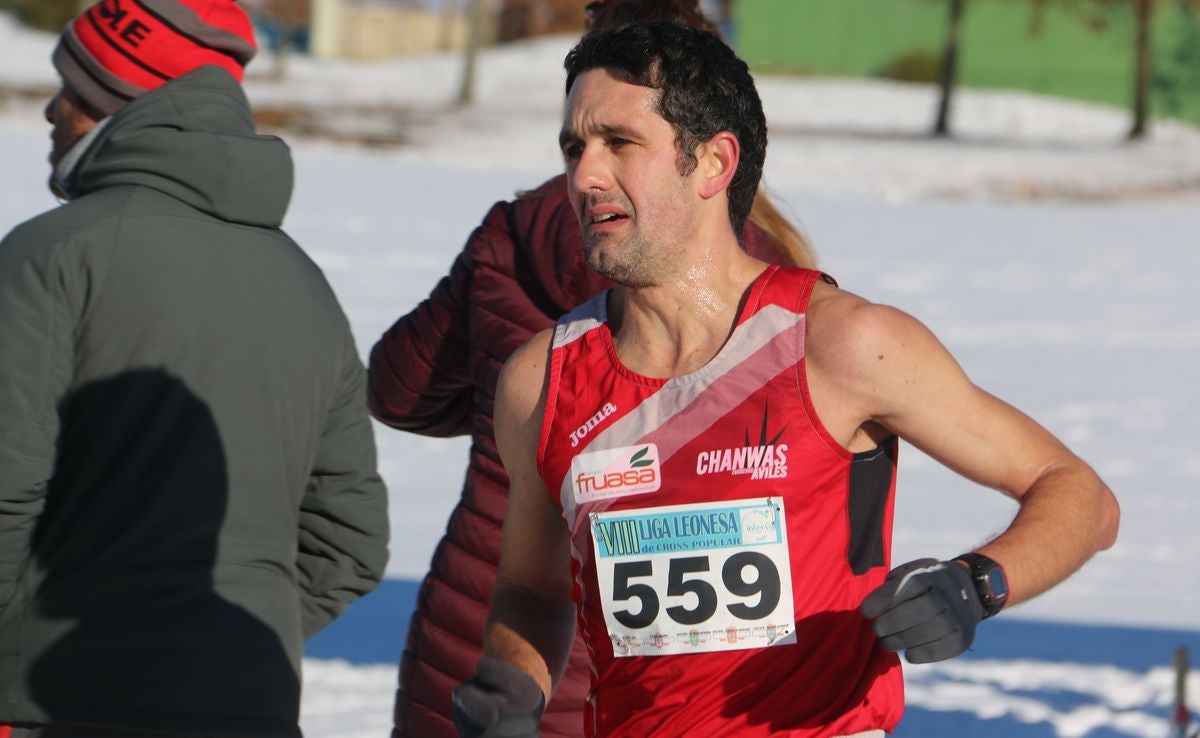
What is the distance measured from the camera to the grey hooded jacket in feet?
7.33

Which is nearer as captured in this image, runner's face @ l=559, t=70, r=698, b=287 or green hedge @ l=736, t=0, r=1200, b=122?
runner's face @ l=559, t=70, r=698, b=287

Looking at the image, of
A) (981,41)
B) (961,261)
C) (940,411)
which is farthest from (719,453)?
(981,41)

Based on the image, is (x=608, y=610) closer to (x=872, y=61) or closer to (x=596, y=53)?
(x=596, y=53)

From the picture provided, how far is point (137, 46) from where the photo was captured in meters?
2.55

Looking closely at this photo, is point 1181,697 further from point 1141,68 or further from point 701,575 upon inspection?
point 1141,68

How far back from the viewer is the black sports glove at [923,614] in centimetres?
195

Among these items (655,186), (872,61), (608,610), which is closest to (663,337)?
(655,186)

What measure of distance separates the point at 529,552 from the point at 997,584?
661mm

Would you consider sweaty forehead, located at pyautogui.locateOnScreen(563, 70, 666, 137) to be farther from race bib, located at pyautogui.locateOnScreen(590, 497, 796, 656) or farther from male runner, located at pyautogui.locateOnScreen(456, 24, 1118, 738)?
race bib, located at pyautogui.locateOnScreen(590, 497, 796, 656)

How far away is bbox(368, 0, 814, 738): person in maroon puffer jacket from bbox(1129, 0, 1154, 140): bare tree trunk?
29317 mm

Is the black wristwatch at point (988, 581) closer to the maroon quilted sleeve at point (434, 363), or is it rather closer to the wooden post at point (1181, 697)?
the maroon quilted sleeve at point (434, 363)

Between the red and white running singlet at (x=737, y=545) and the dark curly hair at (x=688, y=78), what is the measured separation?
0.22m

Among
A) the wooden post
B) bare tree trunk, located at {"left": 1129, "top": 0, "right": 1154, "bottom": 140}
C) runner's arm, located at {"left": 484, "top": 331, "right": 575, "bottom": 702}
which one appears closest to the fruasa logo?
runner's arm, located at {"left": 484, "top": 331, "right": 575, "bottom": 702}

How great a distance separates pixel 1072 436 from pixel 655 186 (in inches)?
298
